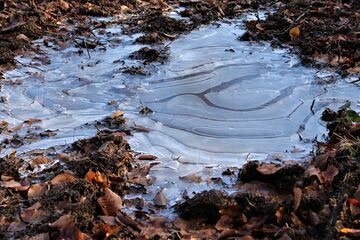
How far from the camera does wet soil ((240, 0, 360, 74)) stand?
15.4 ft

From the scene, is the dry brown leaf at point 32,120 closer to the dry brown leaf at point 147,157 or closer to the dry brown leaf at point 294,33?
the dry brown leaf at point 147,157

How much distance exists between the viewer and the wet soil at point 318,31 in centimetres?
468

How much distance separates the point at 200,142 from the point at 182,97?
0.74 meters

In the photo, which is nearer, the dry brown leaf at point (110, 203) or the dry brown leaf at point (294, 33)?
the dry brown leaf at point (110, 203)

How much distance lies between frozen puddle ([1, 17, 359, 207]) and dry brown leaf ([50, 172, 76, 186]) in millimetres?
452

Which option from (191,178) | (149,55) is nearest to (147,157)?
(191,178)

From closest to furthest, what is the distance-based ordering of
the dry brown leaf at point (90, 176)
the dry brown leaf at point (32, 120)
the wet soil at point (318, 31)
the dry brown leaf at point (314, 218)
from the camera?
the dry brown leaf at point (314, 218) < the dry brown leaf at point (90, 176) < the dry brown leaf at point (32, 120) < the wet soil at point (318, 31)

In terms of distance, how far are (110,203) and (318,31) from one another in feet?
11.6

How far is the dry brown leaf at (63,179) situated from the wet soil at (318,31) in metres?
2.68

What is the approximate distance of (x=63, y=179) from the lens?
278cm

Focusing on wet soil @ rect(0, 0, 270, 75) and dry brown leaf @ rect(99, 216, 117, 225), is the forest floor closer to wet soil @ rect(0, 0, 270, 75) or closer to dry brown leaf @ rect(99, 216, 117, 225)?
dry brown leaf @ rect(99, 216, 117, 225)

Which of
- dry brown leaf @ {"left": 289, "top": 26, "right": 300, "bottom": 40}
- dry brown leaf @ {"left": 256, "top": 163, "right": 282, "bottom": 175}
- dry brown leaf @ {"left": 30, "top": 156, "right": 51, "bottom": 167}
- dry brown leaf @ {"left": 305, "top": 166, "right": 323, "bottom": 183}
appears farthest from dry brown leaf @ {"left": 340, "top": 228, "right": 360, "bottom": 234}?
dry brown leaf @ {"left": 289, "top": 26, "right": 300, "bottom": 40}

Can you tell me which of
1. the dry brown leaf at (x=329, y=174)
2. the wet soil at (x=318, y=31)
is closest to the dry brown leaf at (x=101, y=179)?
the dry brown leaf at (x=329, y=174)

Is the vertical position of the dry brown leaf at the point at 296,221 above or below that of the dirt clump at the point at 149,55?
below
